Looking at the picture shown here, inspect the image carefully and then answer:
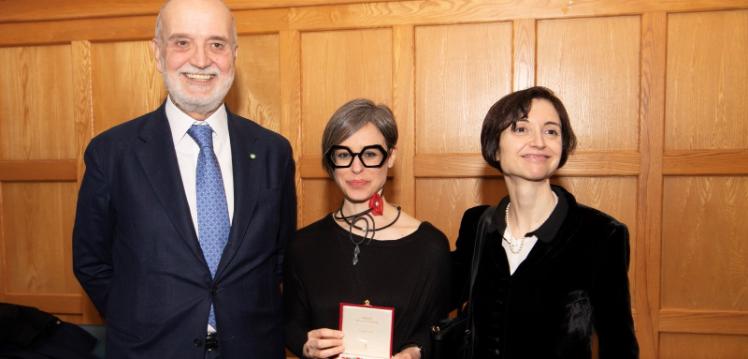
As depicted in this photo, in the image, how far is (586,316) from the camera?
163 cm

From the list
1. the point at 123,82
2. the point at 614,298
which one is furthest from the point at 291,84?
the point at 614,298

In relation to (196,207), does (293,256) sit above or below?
below

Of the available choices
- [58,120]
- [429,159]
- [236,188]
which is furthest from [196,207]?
[58,120]

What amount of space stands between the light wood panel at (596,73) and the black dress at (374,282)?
4.89ft

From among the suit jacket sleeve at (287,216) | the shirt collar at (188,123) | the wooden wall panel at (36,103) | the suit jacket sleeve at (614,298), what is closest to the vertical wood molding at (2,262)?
the wooden wall panel at (36,103)

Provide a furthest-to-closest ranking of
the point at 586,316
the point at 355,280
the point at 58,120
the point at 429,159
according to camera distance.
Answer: the point at 58,120 → the point at 429,159 → the point at 355,280 → the point at 586,316

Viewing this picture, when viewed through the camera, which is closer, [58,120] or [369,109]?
[369,109]

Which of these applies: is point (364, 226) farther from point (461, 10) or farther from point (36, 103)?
point (36, 103)

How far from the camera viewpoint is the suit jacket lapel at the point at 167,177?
1.78 m

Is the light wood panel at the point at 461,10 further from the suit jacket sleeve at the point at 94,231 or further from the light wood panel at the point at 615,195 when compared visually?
the suit jacket sleeve at the point at 94,231

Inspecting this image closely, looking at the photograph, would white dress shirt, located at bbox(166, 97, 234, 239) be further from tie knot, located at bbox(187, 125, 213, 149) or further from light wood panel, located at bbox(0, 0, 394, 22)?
light wood panel, located at bbox(0, 0, 394, 22)

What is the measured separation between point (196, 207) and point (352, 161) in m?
0.53

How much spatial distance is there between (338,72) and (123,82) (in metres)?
1.32

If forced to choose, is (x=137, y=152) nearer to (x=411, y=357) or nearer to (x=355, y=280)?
(x=355, y=280)
